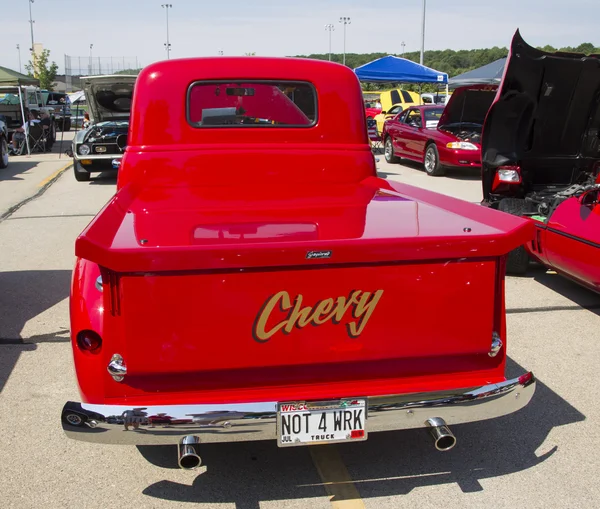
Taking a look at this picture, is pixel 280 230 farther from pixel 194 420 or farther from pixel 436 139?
pixel 436 139

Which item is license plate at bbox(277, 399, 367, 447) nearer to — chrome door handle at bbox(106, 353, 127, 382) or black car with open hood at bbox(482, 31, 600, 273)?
chrome door handle at bbox(106, 353, 127, 382)

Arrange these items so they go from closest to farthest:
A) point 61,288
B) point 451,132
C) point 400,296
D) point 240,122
A: point 400,296 → point 240,122 → point 61,288 → point 451,132

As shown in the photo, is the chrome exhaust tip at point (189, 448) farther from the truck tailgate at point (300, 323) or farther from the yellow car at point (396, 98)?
the yellow car at point (396, 98)

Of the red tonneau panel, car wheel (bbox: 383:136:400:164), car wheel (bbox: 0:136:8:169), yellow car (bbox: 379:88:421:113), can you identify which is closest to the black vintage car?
car wheel (bbox: 0:136:8:169)

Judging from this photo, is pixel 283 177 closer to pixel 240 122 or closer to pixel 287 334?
pixel 240 122

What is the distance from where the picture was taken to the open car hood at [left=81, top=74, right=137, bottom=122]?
1211 centimetres

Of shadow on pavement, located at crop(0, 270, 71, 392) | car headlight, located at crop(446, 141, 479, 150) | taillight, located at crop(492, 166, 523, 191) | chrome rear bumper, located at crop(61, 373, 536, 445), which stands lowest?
shadow on pavement, located at crop(0, 270, 71, 392)

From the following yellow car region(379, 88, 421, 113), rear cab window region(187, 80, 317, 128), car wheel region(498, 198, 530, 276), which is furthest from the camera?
yellow car region(379, 88, 421, 113)

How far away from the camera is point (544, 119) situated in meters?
6.47

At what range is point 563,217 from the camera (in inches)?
209

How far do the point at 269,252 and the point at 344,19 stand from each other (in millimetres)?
75829

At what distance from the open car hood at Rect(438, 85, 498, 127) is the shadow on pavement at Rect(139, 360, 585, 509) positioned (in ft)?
24.7

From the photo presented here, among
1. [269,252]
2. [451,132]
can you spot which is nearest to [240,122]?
[269,252]

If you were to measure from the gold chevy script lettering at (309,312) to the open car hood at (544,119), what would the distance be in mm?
4252
